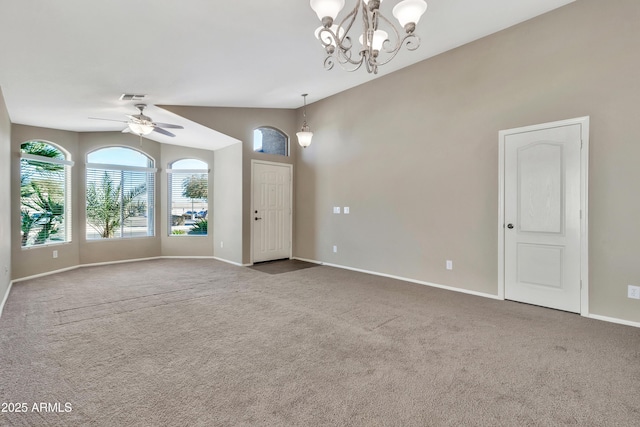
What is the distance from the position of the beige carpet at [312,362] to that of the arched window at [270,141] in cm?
340

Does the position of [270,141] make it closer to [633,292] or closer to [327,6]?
[327,6]

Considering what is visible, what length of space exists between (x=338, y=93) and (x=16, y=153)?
5.56 m

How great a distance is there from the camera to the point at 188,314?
11.2ft

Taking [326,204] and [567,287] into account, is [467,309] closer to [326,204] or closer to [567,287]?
[567,287]

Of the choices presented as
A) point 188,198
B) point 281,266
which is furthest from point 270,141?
point 281,266

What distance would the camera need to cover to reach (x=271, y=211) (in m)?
6.51

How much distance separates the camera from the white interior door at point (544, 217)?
3.38m

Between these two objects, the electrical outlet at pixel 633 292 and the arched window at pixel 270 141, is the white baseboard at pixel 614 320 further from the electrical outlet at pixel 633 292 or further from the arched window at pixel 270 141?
the arched window at pixel 270 141

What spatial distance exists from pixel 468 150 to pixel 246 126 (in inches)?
160

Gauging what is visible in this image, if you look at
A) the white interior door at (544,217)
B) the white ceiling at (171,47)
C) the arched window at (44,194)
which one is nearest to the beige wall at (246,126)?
the white ceiling at (171,47)

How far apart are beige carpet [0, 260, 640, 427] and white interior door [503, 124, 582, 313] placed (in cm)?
32

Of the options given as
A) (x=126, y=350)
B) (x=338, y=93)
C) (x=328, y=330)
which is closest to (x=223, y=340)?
(x=126, y=350)

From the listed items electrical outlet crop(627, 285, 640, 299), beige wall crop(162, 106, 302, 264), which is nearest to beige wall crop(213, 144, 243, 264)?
beige wall crop(162, 106, 302, 264)

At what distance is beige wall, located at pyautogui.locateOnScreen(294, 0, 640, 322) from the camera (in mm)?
3111
